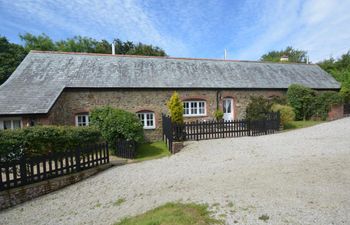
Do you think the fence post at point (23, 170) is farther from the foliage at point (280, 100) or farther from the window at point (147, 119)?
the foliage at point (280, 100)

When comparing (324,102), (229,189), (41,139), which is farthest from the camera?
(324,102)

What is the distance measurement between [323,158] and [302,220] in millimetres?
4615

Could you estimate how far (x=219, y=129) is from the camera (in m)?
11.5

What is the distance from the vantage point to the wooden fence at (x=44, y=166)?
5.78 metres

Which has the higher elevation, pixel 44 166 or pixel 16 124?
pixel 16 124

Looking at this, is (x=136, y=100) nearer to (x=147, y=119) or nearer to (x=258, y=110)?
(x=147, y=119)

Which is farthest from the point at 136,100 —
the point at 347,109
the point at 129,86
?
the point at 347,109

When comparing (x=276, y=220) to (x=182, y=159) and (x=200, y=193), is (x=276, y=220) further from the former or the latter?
(x=182, y=159)

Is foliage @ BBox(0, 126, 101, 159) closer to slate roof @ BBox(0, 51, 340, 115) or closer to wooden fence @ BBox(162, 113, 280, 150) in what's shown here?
slate roof @ BBox(0, 51, 340, 115)

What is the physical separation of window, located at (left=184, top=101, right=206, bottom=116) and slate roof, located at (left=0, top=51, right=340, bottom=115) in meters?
1.45

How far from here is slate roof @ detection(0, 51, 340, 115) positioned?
11.2 metres

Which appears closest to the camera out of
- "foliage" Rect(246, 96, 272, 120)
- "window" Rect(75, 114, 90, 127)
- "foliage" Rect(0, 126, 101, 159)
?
"foliage" Rect(0, 126, 101, 159)

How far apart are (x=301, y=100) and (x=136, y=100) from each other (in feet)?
47.2

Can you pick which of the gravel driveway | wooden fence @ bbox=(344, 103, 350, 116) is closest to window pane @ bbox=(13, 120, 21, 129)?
the gravel driveway
